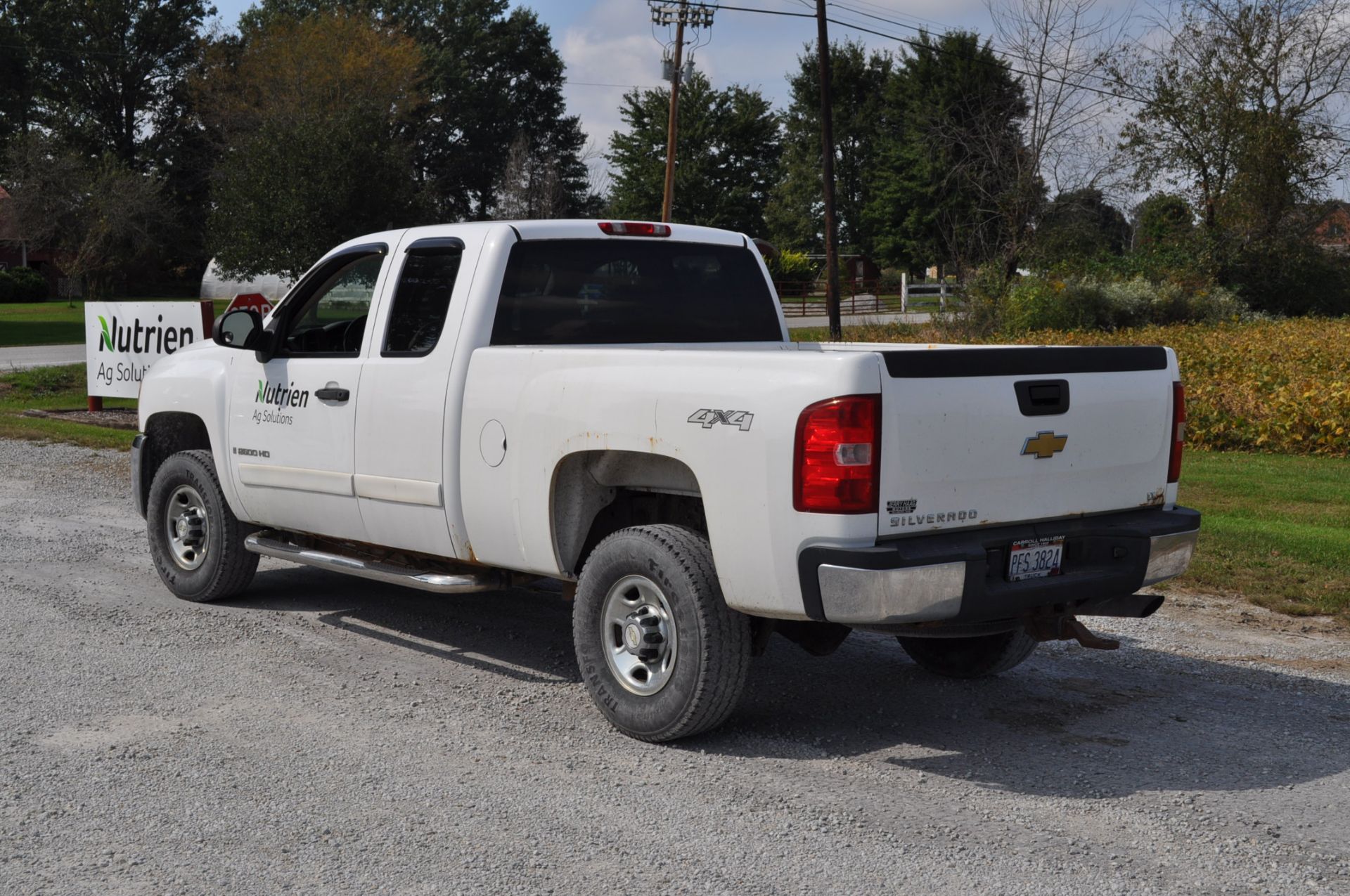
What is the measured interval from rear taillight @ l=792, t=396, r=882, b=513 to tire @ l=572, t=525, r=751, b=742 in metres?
0.65

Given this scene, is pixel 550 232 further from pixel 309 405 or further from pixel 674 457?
pixel 674 457

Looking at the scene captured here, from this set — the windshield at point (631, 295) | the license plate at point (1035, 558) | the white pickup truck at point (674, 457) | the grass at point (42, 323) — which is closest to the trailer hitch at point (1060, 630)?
the white pickup truck at point (674, 457)

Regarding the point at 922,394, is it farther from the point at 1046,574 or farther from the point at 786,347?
the point at 786,347

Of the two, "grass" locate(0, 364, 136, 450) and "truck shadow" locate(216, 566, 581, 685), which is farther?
"grass" locate(0, 364, 136, 450)

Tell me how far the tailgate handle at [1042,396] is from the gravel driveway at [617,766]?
1318mm

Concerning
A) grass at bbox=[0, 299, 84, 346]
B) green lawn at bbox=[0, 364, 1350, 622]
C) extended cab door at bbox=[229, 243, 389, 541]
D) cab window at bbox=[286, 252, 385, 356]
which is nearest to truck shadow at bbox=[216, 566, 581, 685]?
extended cab door at bbox=[229, 243, 389, 541]

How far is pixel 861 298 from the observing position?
184ft

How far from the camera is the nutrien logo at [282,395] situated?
22.4 feet

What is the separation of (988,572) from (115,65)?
256 feet

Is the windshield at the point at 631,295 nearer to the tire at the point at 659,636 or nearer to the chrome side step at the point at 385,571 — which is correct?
the chrome side step at the point at 385,571

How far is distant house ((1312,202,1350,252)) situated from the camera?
37.8 m

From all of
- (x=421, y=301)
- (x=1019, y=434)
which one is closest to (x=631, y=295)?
(x=421, y=301)

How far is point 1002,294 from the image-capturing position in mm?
28188

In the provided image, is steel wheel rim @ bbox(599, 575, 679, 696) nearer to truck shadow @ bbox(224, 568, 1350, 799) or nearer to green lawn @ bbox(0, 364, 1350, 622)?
truck shadow @ bbox(224, 568, 1350, 799)
